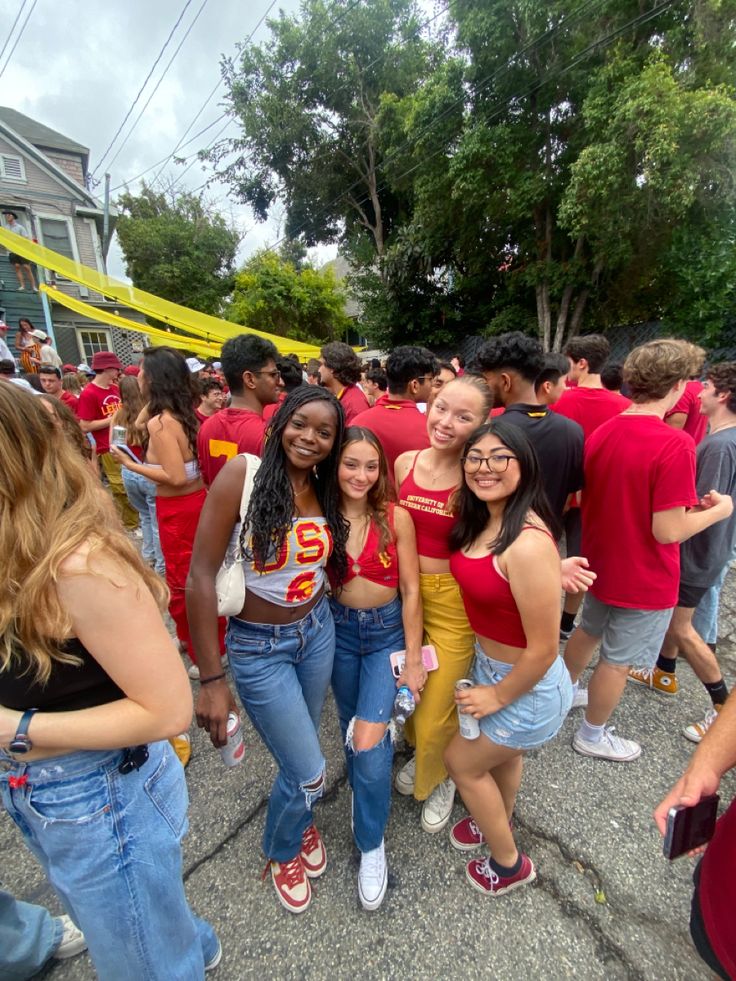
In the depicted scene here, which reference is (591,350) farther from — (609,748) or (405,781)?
(405,781)

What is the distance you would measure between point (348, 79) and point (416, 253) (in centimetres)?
865

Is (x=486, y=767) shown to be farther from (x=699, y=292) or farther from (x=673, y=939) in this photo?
(x=699, y=292)

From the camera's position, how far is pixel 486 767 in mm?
1612

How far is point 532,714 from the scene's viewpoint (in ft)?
5.02

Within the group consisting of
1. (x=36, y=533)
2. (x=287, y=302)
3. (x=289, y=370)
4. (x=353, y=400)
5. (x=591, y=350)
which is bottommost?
(x=36, y=533)

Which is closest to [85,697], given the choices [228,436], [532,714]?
[532,714]

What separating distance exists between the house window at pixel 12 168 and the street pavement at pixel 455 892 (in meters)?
24.1

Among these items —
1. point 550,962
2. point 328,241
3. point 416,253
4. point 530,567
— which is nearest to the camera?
point 530,567

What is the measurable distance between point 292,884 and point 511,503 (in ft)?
5.78

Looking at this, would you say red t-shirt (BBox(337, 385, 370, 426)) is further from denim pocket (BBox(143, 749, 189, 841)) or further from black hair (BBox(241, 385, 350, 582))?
denim pocket (BBox(143, 749, 189, 841))

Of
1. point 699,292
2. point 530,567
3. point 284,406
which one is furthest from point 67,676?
point 699,292

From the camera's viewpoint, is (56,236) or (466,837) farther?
(56,236)

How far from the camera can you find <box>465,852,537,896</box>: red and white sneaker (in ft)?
5.64

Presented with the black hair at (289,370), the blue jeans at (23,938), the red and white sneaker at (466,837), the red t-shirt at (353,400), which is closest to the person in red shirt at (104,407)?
the black hair at (289,370)
